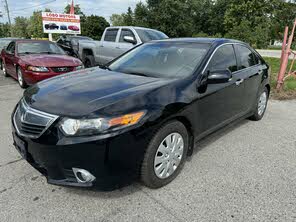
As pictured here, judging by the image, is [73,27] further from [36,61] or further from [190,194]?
[190,194]

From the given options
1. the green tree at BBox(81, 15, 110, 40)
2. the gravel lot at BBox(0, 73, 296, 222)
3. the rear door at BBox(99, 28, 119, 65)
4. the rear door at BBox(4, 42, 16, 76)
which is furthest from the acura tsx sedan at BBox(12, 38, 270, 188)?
the green tree at BBox(81, 15, 110, 40)

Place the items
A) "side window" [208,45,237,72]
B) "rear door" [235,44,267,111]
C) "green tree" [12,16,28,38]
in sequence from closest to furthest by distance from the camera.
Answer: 1. "side window" [208,45,237,72]
2. "rear door" [235,44,267,111]
3. "green tree" [12,16,28,38]

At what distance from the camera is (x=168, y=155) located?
265 centimetres

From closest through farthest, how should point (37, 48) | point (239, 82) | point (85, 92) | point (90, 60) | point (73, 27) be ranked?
point (85, 92) < point (239, 82) < point (37, 48) < point (90, 60) < point (73, 27)

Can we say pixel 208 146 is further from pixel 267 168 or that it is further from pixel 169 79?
pixel 169 79

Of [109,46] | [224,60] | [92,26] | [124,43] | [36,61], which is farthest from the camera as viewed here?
[92,26]

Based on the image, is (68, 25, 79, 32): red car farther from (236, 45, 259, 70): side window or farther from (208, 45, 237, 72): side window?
(208, 45, 237, 72): side window

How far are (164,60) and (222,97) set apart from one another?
933mm

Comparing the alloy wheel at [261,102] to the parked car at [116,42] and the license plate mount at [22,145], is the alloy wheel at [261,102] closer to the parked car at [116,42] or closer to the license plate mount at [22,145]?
the license plate mount at [22,145]

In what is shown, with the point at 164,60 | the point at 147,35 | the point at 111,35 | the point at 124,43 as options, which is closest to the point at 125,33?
the point at 124,43

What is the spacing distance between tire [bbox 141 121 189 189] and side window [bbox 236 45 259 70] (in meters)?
1.91

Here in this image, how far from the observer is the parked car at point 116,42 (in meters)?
8.06

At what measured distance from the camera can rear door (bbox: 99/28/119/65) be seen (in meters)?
8.78

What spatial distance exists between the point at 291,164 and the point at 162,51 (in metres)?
2.30
